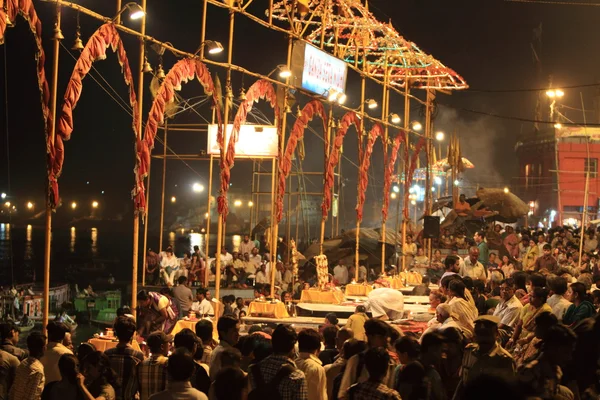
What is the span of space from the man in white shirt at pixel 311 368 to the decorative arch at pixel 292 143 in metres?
10.1

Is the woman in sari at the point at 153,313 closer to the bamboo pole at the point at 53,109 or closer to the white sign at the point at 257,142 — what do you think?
the bamboo pole at the point at 53,109

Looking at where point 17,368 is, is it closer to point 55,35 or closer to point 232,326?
point 232,326

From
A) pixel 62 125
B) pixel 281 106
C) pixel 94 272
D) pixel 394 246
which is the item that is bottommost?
pixel 94 272

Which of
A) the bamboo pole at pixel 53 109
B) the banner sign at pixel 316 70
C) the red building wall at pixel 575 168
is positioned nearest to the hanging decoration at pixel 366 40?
the banner sign at pixel 316 70

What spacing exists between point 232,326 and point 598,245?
929 inches

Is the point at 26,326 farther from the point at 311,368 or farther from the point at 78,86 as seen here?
the point at 311,368

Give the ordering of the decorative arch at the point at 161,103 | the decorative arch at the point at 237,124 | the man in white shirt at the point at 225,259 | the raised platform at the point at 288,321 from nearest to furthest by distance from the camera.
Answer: the decorative arch at the point at 161,103
the decorative arch at the point at 237,124
the raised platform at the point at 288,321
the man in white shirt at the point at 225,259

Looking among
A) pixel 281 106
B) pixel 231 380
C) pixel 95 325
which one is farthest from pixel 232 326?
pixel 95 325

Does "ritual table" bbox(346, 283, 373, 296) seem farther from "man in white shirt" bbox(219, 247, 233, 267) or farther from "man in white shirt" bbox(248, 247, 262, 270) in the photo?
"man in white shirt" bbox(219, 247, 233, 267)

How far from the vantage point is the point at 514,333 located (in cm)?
953

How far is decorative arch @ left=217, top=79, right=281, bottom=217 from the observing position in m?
15.2

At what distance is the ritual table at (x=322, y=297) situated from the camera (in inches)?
734

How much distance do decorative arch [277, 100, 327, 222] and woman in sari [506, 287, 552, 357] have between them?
313 inches

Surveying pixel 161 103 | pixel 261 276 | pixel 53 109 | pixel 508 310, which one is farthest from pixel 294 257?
pixel 53 109
